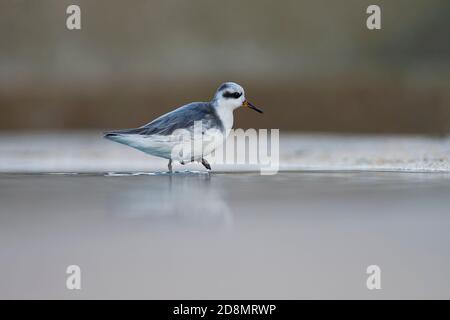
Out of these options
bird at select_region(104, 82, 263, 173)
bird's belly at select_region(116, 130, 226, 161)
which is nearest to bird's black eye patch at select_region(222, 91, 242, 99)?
bird at select_region(104, 82, 263, 173)

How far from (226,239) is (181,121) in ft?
8.14

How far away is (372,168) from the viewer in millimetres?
6152

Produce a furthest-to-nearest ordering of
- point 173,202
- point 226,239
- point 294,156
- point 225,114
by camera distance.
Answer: point 294,156, point 225,114, point 173,202, point 226,239

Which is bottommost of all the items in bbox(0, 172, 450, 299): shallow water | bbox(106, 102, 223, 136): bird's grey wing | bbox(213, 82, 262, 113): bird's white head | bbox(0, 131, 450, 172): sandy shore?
bbox(0, 172, 450, 299): shallow water

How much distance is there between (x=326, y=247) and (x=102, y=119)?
978cm

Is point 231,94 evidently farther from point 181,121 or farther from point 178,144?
point 178,144

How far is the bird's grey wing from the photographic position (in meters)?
5.69

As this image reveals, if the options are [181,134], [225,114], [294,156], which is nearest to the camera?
[181,134]

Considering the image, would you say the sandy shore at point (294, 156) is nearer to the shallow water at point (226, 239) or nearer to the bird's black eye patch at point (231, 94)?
the bird's black eye patch at point (231, 94)

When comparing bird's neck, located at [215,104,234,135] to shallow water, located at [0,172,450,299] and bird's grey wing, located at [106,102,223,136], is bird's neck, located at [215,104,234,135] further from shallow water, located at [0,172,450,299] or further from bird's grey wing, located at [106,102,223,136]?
shallow water, located at [0,172,450,299]

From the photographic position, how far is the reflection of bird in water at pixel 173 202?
385cm

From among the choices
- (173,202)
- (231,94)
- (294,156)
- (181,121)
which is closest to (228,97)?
(231,94)

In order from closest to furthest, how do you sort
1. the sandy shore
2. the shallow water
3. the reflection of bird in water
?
the shallow water, the reflection of bird in water, the sandy shore

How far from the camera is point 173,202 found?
4324mm
